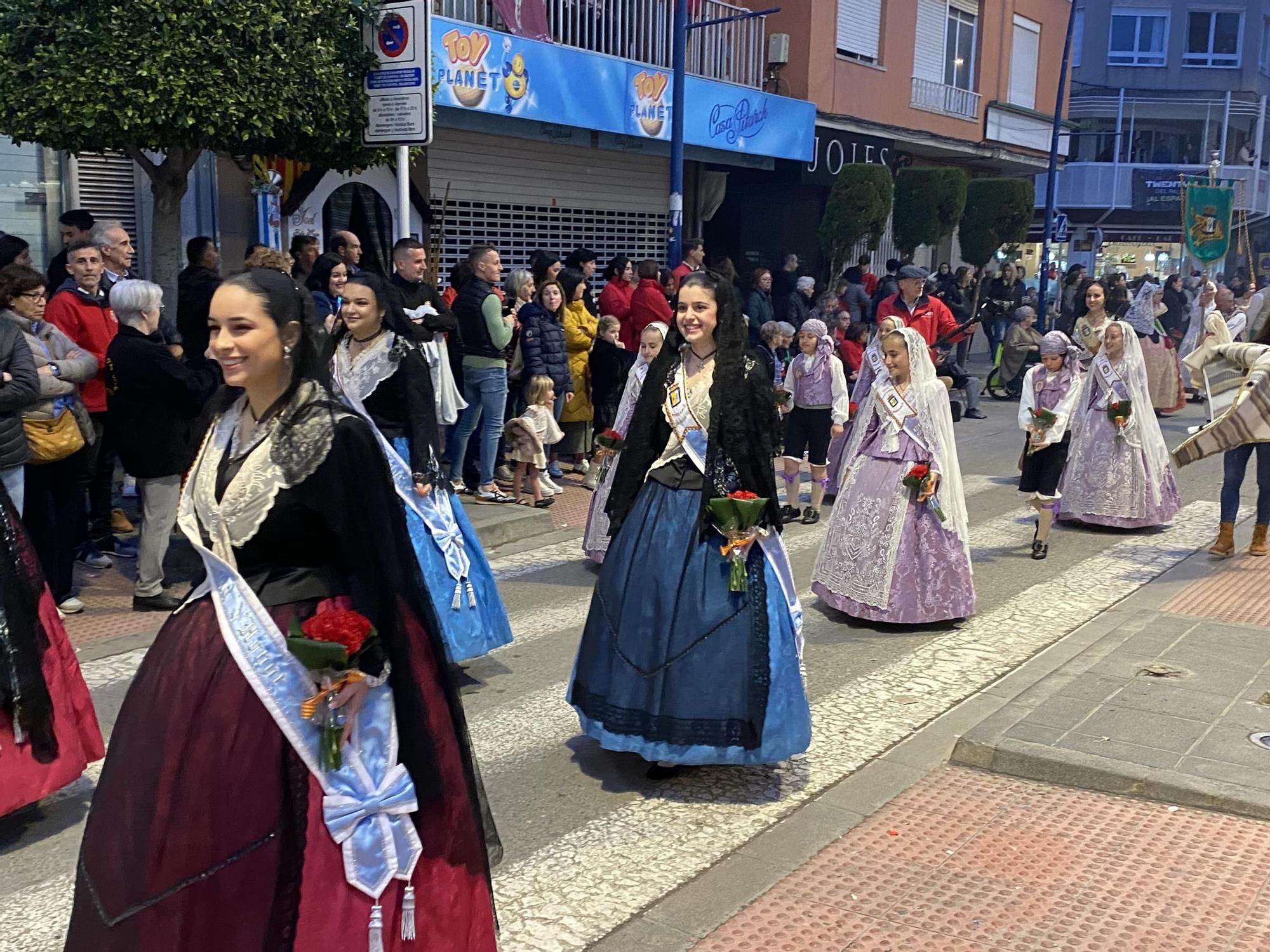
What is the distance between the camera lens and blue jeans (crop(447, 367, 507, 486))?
35.4 feet

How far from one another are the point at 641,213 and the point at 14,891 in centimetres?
1653

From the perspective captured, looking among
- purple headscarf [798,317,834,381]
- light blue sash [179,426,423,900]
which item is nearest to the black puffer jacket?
light blue sash [179,426,423,900]

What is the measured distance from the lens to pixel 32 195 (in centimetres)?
1151

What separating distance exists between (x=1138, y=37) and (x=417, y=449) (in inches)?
2089

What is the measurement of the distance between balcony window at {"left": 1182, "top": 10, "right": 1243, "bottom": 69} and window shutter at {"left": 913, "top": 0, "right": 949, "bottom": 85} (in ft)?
107

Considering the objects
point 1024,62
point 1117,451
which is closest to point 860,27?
point 1024,62

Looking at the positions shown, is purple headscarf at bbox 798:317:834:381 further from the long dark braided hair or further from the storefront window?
the storefront window

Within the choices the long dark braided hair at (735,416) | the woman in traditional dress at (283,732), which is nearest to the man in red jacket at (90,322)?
the long dark braided hair at (735,416)

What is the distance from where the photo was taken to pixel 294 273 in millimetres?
10289

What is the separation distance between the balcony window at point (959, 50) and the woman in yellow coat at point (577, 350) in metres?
14.9

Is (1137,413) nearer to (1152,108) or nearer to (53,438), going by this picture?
(53,438)

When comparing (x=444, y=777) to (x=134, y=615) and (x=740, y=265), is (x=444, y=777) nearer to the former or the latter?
(x=134, y=615)

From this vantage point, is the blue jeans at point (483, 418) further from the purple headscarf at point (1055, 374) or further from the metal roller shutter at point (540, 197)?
the metal roller shutter at point (540, 197)

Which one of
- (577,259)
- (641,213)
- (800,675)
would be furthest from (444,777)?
(641,213)
